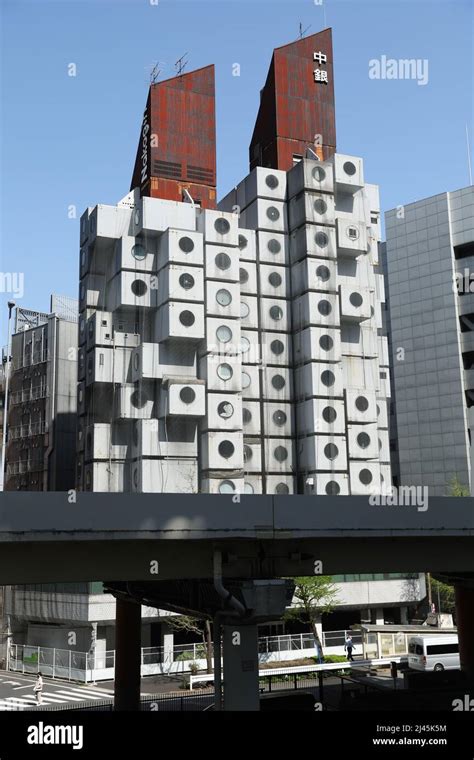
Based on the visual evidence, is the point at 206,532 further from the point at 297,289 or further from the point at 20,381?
the point at 20,381

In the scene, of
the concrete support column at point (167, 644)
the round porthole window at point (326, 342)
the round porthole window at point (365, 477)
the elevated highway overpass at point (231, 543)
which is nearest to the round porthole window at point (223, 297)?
the round porthole window at point (326, 342)

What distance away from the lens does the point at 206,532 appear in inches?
814

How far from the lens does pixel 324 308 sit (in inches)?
2520

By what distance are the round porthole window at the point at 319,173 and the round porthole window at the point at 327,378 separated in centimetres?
1603

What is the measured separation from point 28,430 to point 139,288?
23.6 m

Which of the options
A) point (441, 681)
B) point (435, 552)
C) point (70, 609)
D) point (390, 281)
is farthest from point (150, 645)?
A: point (390, 281)

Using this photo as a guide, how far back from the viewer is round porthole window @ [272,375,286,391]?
64.3 m

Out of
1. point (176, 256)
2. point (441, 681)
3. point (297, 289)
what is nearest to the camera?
point (441, 681)

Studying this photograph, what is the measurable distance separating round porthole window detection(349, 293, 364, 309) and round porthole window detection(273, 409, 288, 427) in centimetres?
1078

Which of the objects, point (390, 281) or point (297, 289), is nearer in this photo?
point (297, 289)

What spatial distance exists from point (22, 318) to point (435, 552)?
6853 centimetres

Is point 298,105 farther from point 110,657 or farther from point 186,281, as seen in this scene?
point 110,657

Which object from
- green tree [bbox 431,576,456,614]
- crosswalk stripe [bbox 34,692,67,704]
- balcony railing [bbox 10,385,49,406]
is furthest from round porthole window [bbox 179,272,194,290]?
green tree [bbox 431,576,456,614]

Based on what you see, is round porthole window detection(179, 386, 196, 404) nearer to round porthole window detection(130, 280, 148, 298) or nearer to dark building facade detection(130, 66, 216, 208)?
round porthole window detection(130, 280, 148, 298)
